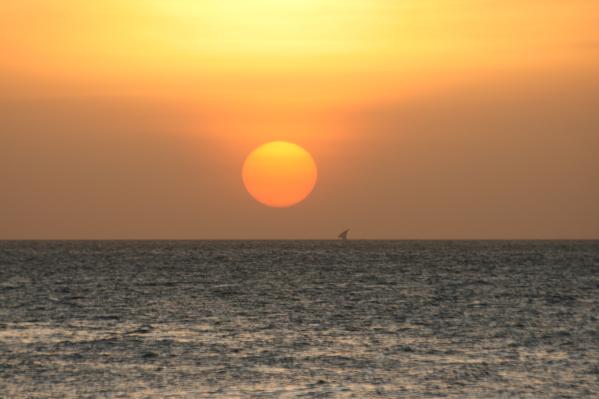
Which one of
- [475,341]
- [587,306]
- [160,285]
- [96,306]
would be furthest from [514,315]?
[160,285]

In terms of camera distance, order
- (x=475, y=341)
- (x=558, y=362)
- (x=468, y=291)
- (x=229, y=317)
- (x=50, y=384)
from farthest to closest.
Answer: (x=468, y=291)
(x=229, y=317)
(x=475, y=341)
(x=558, y=362)
(x=50, y=384)

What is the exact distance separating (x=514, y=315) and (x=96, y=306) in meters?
34.6

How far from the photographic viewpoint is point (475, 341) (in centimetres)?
5900

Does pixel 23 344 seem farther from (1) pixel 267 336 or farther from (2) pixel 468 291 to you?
(2) pixel 468 291

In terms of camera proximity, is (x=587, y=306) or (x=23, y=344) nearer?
(x=23, y=344)

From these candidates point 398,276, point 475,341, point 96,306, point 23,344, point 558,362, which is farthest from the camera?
point 398,276

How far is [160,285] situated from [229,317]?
46.0 metres

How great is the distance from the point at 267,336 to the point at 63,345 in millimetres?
12396

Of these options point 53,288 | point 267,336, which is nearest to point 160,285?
point 53,288

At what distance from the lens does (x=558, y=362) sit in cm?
4934

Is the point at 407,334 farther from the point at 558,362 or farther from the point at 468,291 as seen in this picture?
the point at 468,291

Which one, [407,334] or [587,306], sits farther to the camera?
[587,306]

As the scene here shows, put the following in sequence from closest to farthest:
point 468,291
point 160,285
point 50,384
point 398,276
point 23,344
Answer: point 50,384 → point 23,344 → point 468,291 → point 160,285 → point 398,276

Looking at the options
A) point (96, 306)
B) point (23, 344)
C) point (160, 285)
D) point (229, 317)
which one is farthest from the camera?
point (160, 285)
